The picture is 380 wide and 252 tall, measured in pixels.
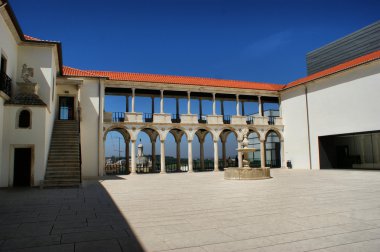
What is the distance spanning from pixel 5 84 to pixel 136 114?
12.3 m

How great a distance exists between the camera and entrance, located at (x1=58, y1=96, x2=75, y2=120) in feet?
75.0

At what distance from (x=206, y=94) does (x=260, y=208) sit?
22.3 meters

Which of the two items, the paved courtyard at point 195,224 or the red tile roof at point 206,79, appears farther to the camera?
the red tile roof at point 206,79

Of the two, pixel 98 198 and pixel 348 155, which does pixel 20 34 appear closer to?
pixel 98 198

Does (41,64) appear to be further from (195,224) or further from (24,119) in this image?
(195,224)

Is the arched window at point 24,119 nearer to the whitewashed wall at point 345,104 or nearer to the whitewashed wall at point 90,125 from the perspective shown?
the whitewashed wall at point 90,125

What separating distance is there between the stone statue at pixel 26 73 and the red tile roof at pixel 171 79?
22.4 ft

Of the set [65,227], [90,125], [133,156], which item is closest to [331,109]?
[133,156]

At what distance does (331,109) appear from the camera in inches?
987

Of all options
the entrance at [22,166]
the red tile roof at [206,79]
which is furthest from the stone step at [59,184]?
the red tile roof at [206,79]

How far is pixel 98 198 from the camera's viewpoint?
10242 mm

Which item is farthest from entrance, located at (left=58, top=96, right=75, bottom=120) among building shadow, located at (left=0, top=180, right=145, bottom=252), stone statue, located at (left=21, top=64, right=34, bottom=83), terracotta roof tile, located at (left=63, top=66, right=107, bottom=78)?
building shadow, located at (left=0, top=180, right=145, bottom=252)

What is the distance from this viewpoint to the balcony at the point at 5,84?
535 inches

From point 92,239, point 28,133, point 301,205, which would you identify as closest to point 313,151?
point 301,205
